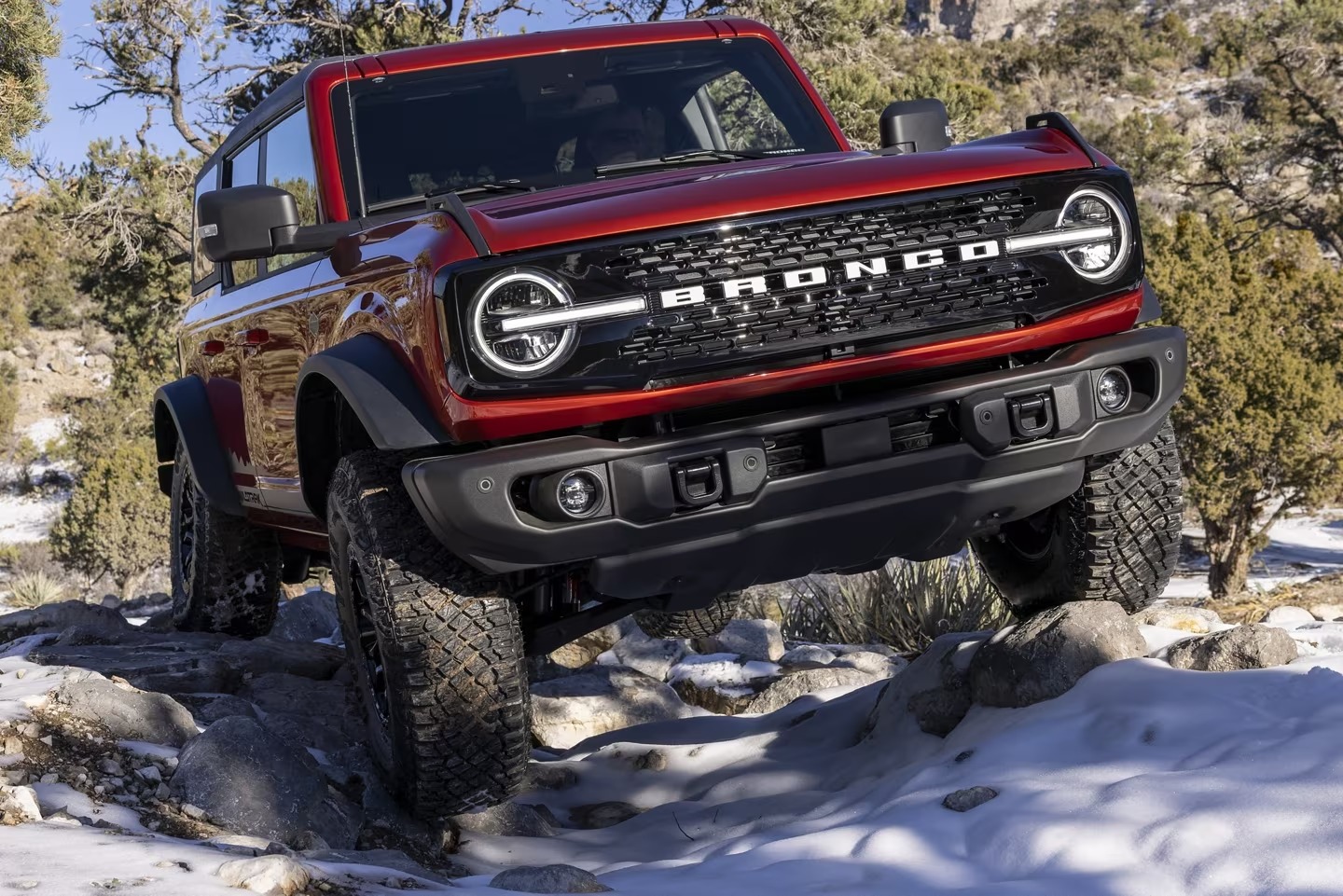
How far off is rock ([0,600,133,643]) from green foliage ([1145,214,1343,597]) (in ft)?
43.9

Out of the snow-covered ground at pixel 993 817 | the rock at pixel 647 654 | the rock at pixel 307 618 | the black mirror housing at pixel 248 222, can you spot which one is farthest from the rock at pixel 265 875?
the rock at pixel 307 618

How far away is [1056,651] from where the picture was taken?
156 inches

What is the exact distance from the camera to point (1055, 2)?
211 ft

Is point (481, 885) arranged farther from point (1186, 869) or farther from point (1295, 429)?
point (1295, 429)

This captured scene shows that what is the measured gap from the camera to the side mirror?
4586 mm

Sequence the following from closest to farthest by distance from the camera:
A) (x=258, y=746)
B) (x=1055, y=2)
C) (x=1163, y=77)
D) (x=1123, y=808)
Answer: (x=1123, y=808) < (x=258, y=746) < (x=1163, y=77) < (x=1055, y=2)

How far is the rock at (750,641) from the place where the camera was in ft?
21.7

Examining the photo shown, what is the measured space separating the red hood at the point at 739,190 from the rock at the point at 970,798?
143 centimetres

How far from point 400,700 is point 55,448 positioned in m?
27.6

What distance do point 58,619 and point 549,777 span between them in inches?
128

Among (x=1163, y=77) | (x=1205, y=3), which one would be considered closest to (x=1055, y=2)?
(x=1205, y=3)

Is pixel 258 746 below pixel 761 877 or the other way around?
the other way around

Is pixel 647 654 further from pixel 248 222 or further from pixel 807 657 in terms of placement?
pixel 248 222

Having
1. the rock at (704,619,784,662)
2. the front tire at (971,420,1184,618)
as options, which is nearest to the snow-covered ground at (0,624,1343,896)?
the front tire at (971,420,1184,618)
